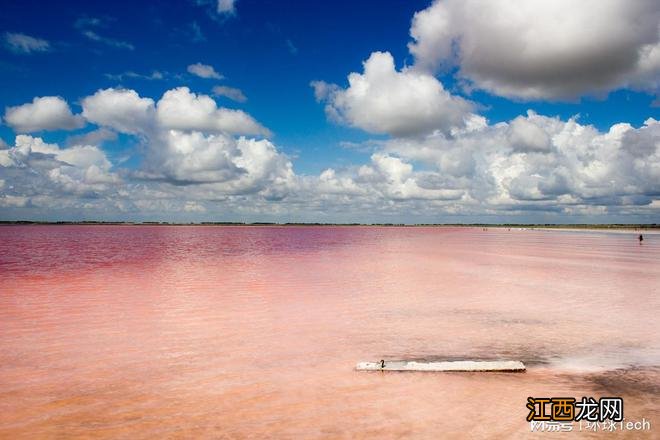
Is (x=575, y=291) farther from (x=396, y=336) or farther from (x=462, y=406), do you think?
(x=462, y=406)

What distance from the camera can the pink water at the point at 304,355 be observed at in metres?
6.85

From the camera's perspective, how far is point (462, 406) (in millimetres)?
7277

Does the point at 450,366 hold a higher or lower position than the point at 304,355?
higher

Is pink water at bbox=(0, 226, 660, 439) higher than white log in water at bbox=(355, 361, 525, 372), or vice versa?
white log in water at bbox=(355, 361, 525, 372)

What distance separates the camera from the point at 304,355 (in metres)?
10.4

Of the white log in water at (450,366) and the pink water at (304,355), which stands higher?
the white log in water at (450,366)

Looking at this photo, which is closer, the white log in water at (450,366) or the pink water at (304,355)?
the pink water at (304,355)

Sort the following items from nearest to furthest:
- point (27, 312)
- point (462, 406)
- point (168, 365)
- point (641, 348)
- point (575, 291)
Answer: point (462, 406) < point (168, 365) < point (641, 348) < point (27, 312) < point (575, 291)

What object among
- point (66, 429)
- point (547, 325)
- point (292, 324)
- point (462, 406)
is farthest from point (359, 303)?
point (66, 429)

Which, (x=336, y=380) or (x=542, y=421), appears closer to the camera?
(x=542, y=421)

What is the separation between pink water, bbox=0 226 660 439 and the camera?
685 centimetres

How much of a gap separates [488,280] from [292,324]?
15.4 metres

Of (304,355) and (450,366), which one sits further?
(304,355)

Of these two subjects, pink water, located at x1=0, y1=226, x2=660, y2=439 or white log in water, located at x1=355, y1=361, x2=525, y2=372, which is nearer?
pink water, located at x1=0, y1=226, x2=660, y2=439
